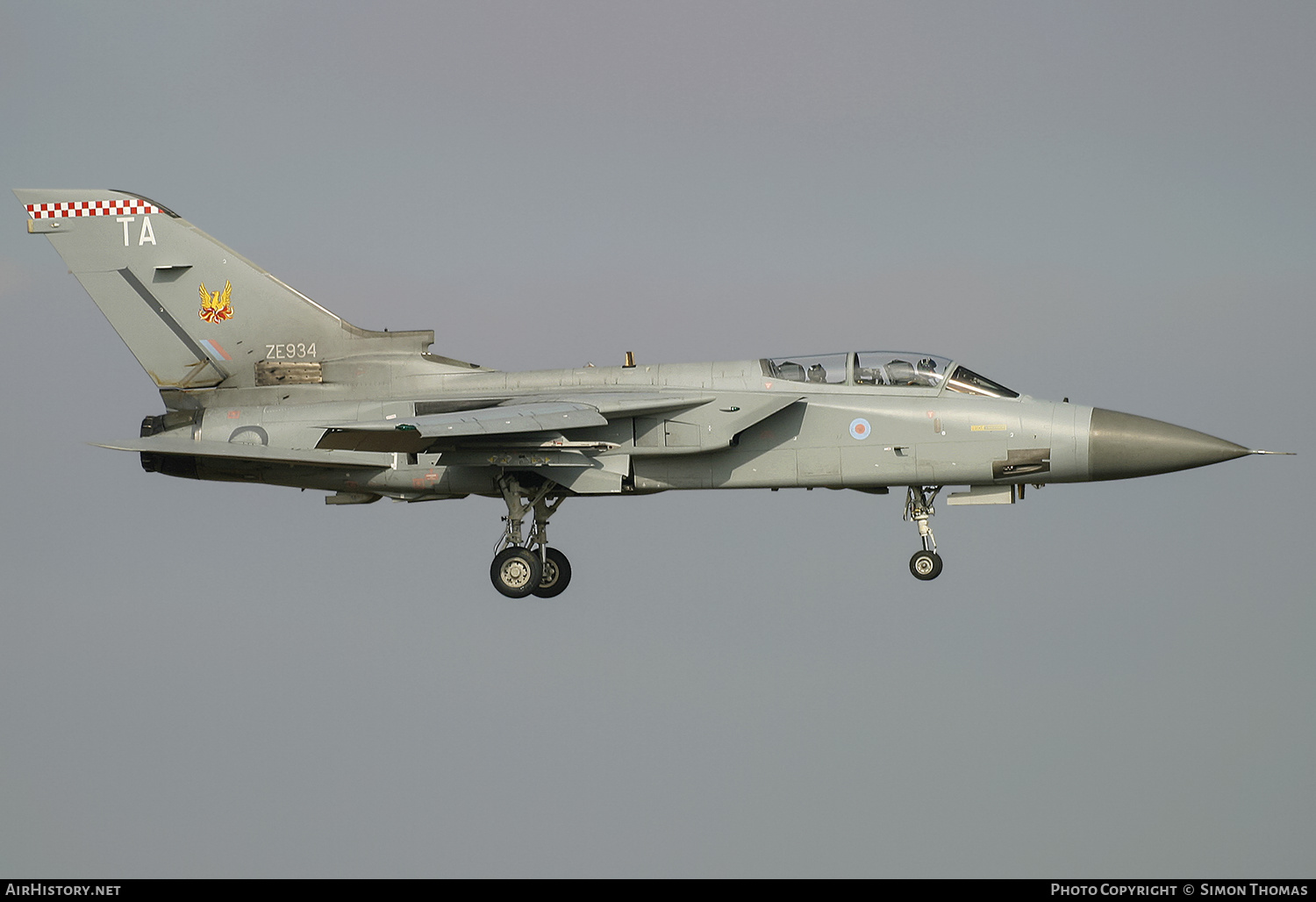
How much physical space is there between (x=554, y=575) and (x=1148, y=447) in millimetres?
8197

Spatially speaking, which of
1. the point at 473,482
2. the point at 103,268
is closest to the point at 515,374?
the point at 473,482

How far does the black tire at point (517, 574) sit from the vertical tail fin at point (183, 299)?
354 centimetres

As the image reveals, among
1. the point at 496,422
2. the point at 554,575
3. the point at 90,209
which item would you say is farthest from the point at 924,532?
the point at 90,209

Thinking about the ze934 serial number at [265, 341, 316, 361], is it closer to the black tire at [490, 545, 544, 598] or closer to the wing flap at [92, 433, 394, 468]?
the wing flap at [92, 433, 394, 468]

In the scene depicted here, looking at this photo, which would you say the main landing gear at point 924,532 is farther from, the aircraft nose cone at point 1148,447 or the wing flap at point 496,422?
the wing flap at point 496,422

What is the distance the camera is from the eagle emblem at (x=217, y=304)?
71.7 ft

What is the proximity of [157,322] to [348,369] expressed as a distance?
2.93 meters

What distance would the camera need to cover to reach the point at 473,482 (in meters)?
20.6

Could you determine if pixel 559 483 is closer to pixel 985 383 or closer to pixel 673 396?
pixel 673 396

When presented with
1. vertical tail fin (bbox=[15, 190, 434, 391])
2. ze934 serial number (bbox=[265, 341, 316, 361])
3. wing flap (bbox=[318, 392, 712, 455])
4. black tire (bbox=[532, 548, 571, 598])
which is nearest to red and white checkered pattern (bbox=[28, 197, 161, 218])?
vertical tail fin (bbox=[15, 190, 434, 391])

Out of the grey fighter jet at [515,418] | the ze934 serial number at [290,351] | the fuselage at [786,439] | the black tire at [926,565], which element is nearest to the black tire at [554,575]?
the grey fighter jet at [515,418]

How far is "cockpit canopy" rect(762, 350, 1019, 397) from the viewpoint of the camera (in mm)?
19922

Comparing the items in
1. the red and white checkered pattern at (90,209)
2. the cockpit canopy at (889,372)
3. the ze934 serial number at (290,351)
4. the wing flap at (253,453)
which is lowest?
the wing flap at (253,453)

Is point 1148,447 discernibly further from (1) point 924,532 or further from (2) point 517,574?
(2) point 517,574
